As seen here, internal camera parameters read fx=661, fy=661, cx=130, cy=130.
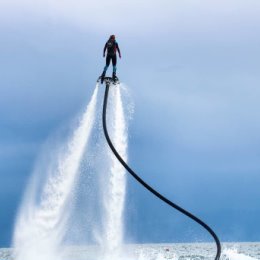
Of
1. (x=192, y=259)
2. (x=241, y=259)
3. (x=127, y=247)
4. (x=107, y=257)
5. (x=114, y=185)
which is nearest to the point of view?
(x=114, y=185)

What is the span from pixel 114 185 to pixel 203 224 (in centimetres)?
1335

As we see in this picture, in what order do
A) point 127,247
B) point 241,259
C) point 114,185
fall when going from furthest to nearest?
point 241,259, point 127,247, point 114,185

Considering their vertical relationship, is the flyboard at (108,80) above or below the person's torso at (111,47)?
below

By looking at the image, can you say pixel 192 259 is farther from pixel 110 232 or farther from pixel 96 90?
pixel 96 90

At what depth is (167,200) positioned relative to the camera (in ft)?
137

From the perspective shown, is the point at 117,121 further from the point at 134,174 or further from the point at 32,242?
the point at 32,242

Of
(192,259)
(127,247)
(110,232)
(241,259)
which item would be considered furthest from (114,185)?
(192,259)

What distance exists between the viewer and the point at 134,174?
42031mm

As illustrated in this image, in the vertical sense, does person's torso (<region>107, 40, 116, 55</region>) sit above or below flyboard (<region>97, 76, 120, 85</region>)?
above

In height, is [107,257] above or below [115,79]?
below

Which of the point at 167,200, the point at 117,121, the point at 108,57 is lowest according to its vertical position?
the point at 167,200

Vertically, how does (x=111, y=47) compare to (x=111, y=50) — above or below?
above

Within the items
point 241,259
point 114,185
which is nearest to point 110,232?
point 114,185

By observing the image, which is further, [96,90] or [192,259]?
[192,259]
